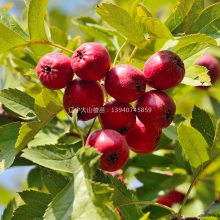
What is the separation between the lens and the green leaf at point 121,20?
1.96 m

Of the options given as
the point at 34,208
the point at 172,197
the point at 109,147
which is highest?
the point at 109,147

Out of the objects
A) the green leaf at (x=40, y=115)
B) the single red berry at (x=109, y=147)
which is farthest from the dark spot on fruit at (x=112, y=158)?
the green leaf at (x=40, y=115)

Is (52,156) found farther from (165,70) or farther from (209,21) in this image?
(209,21)

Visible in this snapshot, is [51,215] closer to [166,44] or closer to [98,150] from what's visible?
[98,150]

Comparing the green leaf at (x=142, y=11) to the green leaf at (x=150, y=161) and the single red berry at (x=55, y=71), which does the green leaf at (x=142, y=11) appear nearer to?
the single red berry at (x=55, y=71)

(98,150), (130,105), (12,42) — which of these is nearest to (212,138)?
(130,105)

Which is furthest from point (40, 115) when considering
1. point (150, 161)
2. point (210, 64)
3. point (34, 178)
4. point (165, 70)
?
point (210, 64)

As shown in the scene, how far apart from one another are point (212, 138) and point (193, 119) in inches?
4.6

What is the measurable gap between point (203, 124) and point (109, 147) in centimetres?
47

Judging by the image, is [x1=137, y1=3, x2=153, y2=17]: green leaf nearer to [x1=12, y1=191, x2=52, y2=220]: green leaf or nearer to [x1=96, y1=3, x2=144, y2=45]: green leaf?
[x1=96, y1=3, x2=144, y2=45]: green leaf

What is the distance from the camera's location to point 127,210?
2.03 m

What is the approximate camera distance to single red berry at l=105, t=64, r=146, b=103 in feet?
6.60

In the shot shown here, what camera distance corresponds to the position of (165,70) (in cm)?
204

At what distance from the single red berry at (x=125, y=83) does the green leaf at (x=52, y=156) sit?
30cm
